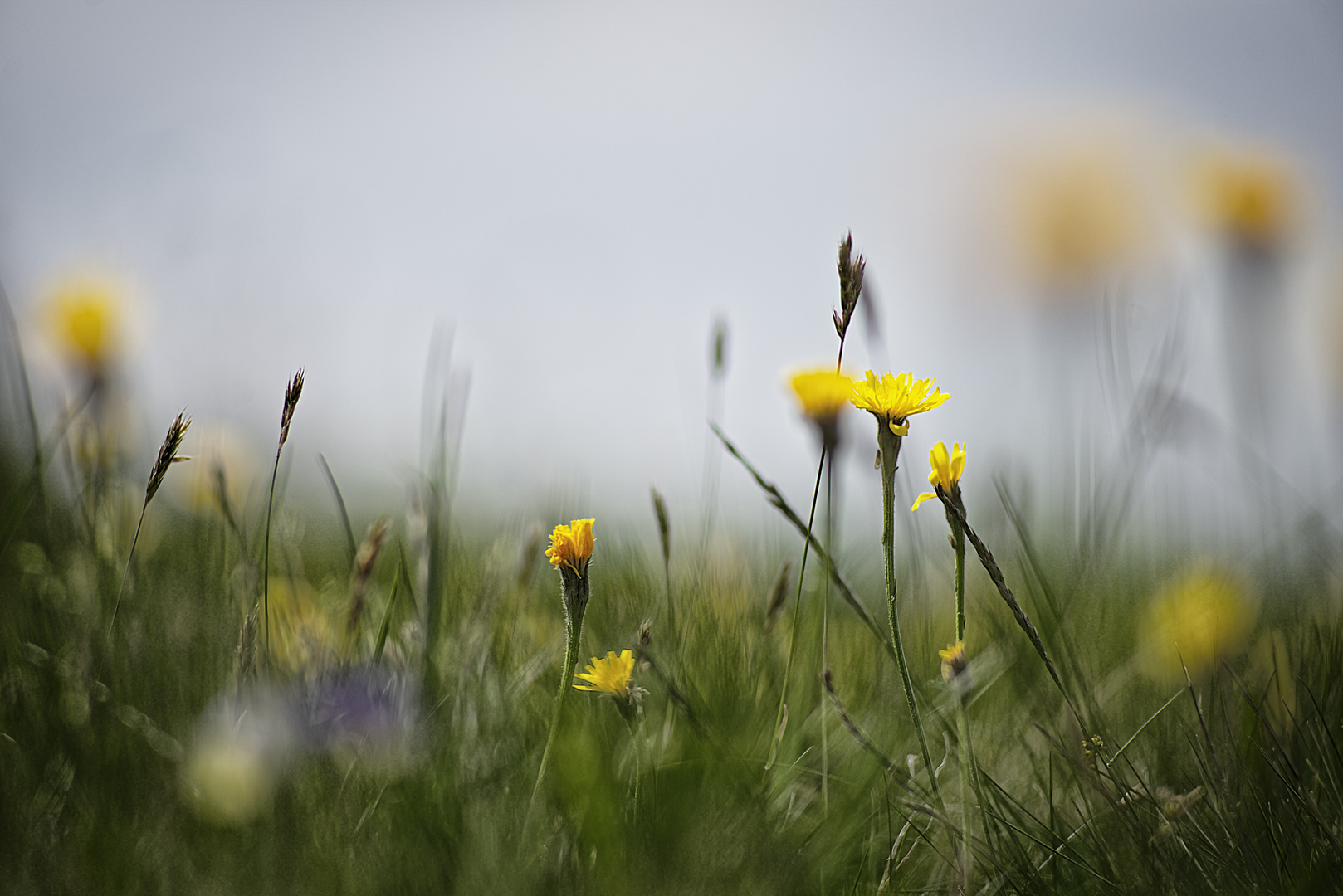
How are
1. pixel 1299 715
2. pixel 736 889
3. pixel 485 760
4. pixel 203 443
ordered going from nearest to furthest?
1. pixel 736 889
2. pixel 485 760
3. pixel 1299 715
4. pixel 203 443

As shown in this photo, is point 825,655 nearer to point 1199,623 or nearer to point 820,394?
point 820,394

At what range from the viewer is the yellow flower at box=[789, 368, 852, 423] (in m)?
1.25

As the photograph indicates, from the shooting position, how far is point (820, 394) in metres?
1.26

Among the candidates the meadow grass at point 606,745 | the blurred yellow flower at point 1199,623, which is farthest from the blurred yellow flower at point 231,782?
the blurred yellow flower at point 1199,623

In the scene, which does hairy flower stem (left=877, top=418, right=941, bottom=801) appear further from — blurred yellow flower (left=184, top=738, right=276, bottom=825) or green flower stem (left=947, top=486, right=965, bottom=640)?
blurred yellow flower (left=184, top=738, right=276, bottom=825)

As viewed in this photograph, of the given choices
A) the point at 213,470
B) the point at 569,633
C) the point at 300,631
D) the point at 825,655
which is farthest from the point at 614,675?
the point at 213,470

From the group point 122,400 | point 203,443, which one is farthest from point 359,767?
point 122,400

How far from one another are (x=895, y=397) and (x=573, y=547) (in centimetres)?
42

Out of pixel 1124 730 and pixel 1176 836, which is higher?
pixel 1176 836

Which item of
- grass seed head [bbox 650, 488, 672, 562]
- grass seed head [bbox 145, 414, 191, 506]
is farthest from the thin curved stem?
grass seed head [bbox 145, 414, 191, 506]

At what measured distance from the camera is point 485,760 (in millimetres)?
940

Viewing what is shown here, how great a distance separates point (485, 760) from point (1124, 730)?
3.11ft

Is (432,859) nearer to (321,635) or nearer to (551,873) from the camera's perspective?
(551,873)

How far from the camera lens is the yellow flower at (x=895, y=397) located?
36.9 inches
